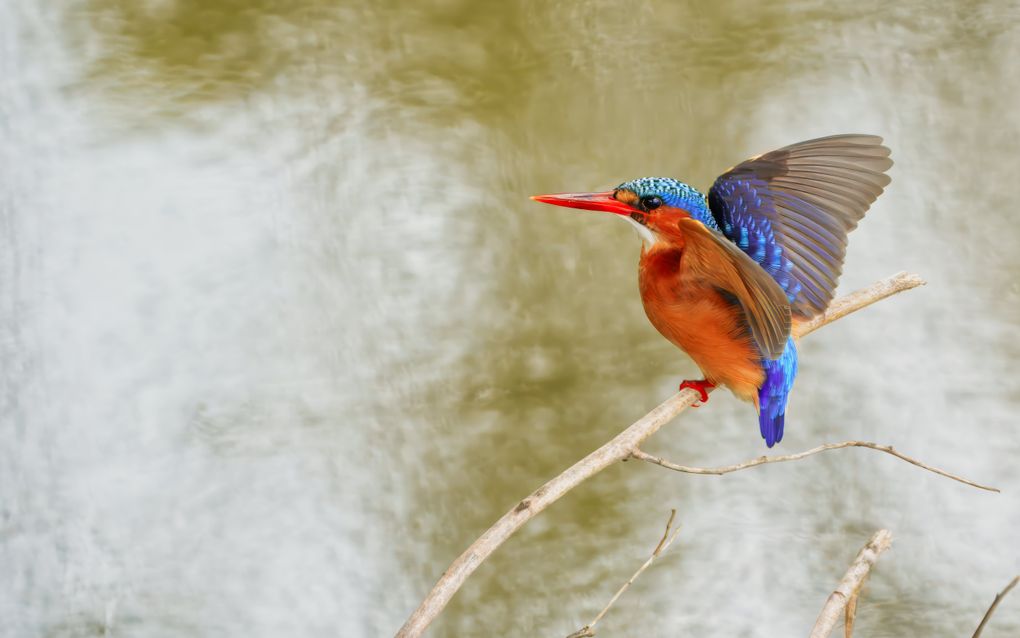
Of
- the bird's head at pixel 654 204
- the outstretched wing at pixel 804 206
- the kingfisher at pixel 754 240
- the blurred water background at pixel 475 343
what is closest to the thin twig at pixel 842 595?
the kingfisher at pixel 754 240

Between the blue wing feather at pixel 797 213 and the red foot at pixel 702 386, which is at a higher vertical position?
the blue wing feather at pixel 797 213

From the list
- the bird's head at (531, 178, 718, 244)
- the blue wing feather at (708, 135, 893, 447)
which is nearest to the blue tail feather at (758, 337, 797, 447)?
the blue wing feather at (708, 135, 893, 447)

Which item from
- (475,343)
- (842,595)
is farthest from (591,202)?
(475,343)

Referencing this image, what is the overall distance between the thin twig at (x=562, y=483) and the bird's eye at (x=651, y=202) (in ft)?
0.87

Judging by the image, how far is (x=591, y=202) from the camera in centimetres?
135

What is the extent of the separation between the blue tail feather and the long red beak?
312 millimetres

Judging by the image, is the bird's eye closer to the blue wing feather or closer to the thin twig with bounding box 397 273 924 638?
the blue wing feather

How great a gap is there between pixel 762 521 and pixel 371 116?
4.50 feet

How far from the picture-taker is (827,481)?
2.52 m

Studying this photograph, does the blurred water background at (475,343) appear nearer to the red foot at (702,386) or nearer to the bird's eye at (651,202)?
the red foot at (702,386)

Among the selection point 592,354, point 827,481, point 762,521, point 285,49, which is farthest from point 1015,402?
point 285,49

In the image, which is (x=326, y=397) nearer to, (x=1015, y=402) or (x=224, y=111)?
(x=224, y=111)

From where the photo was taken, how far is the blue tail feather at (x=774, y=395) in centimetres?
147

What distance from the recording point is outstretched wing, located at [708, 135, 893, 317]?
146 centimetres
